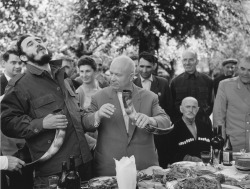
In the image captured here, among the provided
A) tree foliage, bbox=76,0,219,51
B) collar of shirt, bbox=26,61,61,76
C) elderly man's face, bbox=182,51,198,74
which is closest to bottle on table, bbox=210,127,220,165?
collar of shirt, bbox=26,61,61,76

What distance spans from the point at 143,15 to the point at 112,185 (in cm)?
762

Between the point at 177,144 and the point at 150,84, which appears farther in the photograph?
the point at 150,84

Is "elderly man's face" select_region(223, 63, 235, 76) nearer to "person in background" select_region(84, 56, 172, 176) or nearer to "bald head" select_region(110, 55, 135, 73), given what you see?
"person in background" select_region(84, 56, 172, 176)

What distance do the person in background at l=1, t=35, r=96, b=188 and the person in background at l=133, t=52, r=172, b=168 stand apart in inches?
81.3

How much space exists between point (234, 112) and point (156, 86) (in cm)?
131

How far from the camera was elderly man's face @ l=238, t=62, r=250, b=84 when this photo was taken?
408 cm

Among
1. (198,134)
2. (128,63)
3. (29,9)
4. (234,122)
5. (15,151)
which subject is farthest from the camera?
(29,9)

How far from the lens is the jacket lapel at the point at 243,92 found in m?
4.18

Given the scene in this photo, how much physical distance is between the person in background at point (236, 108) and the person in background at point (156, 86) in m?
0.99

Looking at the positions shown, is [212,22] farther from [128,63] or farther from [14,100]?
[14,100]

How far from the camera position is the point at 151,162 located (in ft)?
10.2

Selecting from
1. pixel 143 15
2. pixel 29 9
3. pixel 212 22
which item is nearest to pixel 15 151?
pixel 29 9

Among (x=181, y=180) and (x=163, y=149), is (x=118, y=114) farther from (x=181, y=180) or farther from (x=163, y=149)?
(x=163, y=149)

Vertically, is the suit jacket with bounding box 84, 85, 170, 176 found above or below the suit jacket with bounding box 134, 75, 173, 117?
below
